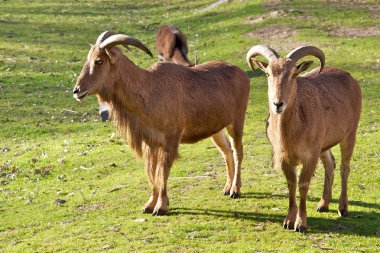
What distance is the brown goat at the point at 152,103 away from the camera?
30.5 feet

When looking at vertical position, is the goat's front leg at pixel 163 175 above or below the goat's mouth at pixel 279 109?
below

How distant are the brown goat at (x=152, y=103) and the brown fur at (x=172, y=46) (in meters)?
8.78

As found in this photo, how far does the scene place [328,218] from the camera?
9039 mm

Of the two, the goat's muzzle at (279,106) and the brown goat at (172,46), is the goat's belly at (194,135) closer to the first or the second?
the goat's muzzle at (279,106)

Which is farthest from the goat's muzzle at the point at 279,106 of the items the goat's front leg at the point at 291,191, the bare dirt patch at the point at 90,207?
the bare dirt patch at the point at 90,207

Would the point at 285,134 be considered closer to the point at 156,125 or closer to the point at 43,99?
the point at 156,125

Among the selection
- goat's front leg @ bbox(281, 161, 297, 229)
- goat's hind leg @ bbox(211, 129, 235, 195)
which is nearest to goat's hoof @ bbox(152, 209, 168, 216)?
goat's hind leg @ bbox(211, 129, 235, 195)

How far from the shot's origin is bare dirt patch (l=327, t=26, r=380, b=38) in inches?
907

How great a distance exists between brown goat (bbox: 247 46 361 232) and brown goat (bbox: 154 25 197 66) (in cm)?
970

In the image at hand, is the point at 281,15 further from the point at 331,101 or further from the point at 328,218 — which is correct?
the point at 328,218

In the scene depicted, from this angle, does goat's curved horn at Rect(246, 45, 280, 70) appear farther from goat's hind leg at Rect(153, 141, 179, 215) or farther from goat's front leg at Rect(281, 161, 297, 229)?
goat's hind leg at Rect(153, 141, 179, 215)

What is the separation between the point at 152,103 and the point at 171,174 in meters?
2.43

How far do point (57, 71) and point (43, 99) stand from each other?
3.81 metres

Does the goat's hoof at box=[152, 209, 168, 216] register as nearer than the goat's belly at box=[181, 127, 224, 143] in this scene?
Yes
